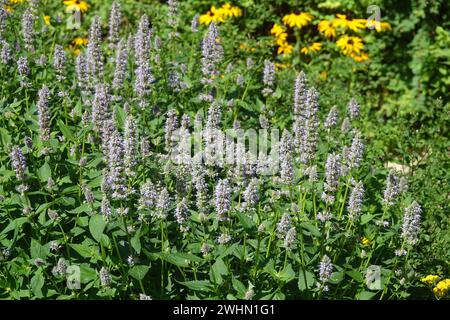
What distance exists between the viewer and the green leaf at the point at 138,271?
3793 millimetres

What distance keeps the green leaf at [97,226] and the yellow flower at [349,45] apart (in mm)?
5133

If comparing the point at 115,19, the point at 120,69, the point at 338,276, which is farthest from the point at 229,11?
the point at 338,276

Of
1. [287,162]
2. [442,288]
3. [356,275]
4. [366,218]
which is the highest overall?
[287,162]

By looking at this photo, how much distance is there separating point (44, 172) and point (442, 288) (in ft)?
8.14

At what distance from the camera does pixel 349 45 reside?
27.5 feet

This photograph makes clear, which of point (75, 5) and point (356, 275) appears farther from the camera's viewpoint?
point (75, 5)

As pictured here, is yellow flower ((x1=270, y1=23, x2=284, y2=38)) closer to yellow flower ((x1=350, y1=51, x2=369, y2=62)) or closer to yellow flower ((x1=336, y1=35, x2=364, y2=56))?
yellow flower ((x1=336, y1=35, x2=364, y2=56))

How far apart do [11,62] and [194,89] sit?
4.65 feet

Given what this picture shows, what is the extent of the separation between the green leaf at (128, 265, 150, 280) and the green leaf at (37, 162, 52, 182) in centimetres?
80

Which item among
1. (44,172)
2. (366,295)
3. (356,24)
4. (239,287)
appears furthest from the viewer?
(356,24)

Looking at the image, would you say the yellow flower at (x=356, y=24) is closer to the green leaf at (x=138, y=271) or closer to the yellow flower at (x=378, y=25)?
the yellow flower at (x=378, y=25)

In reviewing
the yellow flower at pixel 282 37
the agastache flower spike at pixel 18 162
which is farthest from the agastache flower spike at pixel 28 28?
the yellow flower at pixel 282 37

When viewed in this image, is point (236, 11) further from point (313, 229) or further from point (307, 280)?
point (307, 280)

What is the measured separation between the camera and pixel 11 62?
5570mm
